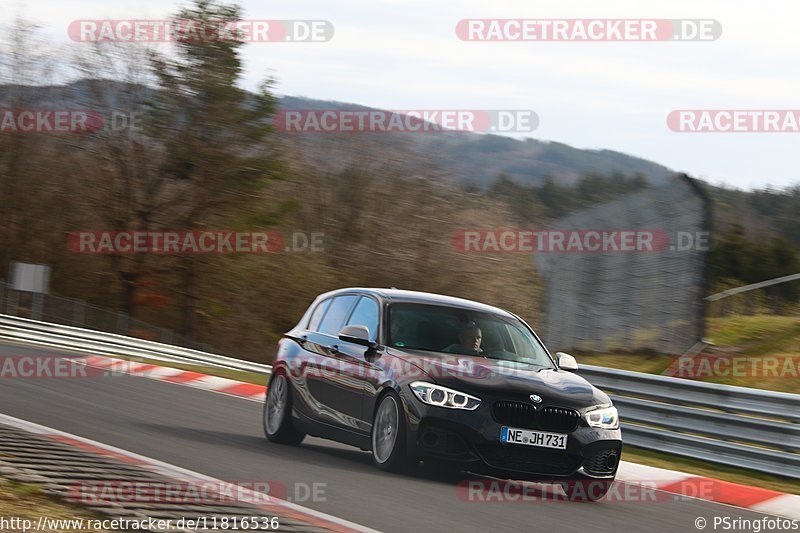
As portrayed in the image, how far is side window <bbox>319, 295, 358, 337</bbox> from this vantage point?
36.1 ft

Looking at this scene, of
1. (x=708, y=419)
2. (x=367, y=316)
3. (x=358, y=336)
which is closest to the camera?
(x=358, y=336)

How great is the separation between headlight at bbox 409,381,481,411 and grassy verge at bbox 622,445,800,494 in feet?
12.3

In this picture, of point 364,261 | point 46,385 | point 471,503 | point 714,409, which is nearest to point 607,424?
point 471,503

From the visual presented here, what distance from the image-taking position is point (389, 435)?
368 inches

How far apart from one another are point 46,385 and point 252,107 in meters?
36.7

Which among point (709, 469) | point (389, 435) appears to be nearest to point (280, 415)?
point (389, 435)

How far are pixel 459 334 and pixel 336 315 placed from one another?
1518 mm

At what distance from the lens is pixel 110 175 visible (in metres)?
50.2

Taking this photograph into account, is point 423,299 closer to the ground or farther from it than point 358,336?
farther from it

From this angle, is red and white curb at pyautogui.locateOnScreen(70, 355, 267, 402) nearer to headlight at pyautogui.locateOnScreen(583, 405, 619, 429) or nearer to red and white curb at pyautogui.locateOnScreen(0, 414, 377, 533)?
red and white curb at pyautogui.locateOnScreen(0, 414, 377, 533)

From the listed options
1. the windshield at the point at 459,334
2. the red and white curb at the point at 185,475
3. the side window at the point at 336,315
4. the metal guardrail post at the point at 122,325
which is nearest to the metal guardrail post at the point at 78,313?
the metal guardrail post at the point at 122,325

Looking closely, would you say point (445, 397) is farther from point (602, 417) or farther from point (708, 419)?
point (708, 419)

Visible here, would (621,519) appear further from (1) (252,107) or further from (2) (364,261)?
(1) (252,107)

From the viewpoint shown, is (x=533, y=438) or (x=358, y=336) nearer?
(x=533, y=438)
